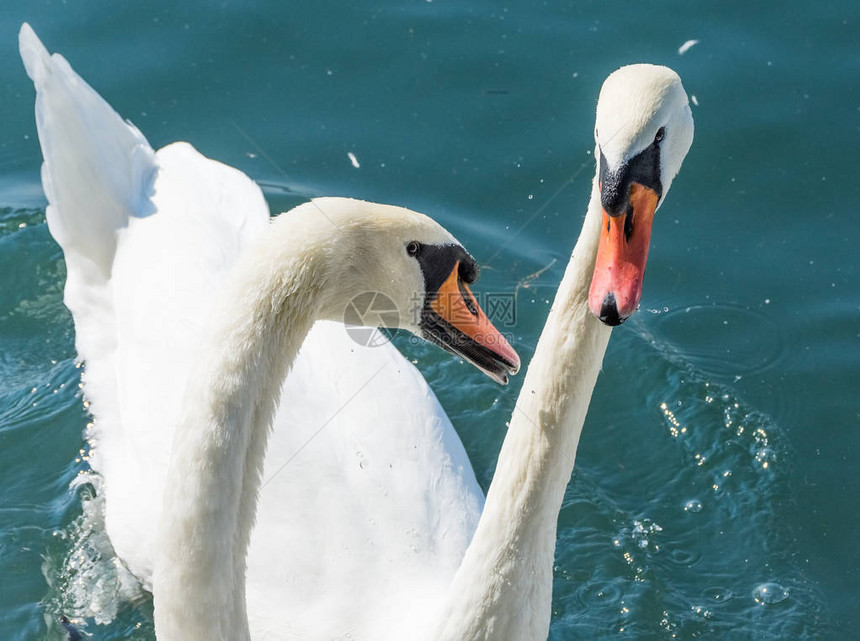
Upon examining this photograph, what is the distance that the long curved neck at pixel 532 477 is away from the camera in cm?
418

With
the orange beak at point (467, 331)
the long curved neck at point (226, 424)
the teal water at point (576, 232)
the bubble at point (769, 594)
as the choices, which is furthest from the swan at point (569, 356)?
the bubble at point (769, 594)

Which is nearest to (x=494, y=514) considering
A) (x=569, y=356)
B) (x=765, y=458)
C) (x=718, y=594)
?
(x=569, y=356)

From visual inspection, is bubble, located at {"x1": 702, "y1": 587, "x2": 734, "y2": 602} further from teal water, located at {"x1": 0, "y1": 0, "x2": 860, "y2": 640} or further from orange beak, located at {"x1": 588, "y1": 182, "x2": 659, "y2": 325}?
orange beak, located at {"x1": 588, "y1": 182, "x2": 659, "y2": 325}

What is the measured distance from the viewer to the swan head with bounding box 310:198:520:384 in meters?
3.79

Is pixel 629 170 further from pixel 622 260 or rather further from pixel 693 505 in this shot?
pixel 693 505

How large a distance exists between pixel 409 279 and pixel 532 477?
0.90 meters

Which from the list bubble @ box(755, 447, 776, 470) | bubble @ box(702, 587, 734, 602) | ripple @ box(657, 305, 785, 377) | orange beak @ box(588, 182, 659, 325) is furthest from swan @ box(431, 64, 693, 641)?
ripple @ box(657, 305, 785, 377)

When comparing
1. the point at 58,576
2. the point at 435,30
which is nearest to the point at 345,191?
the point at 435,30

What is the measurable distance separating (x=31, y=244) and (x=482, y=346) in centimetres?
455

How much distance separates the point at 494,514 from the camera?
4.31m

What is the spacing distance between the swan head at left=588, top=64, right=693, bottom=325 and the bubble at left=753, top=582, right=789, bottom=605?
272cm

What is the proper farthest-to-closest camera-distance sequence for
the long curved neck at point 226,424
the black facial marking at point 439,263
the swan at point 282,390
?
the swan at point 282,390 → the black facial marking at point 439,263 → the long curved neck at point 226,424

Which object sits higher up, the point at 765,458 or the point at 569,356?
the point at 569,356

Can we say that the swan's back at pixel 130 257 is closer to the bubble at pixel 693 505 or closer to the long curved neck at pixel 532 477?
the long curved neck at pixel 532 477
